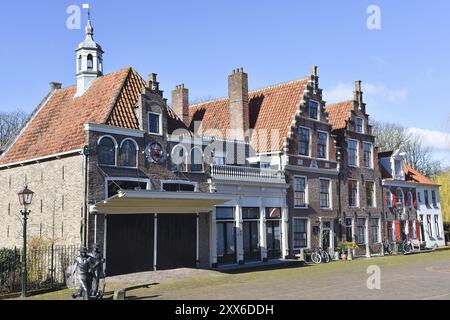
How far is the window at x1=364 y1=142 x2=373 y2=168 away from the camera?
41969 mm

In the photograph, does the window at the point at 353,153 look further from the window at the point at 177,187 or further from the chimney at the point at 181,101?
the window at the point at 177,187

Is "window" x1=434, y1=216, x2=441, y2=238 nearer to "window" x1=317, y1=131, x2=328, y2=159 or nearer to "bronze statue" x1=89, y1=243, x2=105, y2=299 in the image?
"window" x1=317, y1=131, x2=328, y2=159

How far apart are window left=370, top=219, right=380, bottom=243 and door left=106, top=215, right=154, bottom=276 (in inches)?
851

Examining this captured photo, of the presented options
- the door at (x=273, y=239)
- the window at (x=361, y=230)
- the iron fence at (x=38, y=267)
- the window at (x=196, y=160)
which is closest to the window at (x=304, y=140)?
the door at (x=273, y=239)

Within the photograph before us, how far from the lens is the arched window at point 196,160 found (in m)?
28.5

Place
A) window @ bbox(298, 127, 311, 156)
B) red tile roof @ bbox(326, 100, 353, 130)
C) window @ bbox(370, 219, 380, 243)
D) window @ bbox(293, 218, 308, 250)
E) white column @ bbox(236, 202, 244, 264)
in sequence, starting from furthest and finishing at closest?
window @ bbox(370, 219, 380, 243) → red tile roof @ bbox(326, 100, 353, 130) → window @ bbox(298, 127, 311, 156) → window @ bbox(293, 218, 308, 250) → white column @ bbox(236, 202, 244, 264)

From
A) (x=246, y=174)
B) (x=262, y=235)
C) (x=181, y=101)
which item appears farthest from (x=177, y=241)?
(x=181, y=101)

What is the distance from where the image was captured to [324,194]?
3716 centimetres

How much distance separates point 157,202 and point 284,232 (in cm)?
1135

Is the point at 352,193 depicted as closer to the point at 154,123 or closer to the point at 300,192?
the point at 300,192

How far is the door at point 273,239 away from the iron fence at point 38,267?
1302 centimetres

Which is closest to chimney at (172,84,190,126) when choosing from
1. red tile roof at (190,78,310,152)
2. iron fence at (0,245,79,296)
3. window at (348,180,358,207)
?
red tile roof at (190,78,310,152)

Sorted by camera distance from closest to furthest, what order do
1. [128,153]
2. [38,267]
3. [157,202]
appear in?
[38,267] → [157,202] → [128,153]
